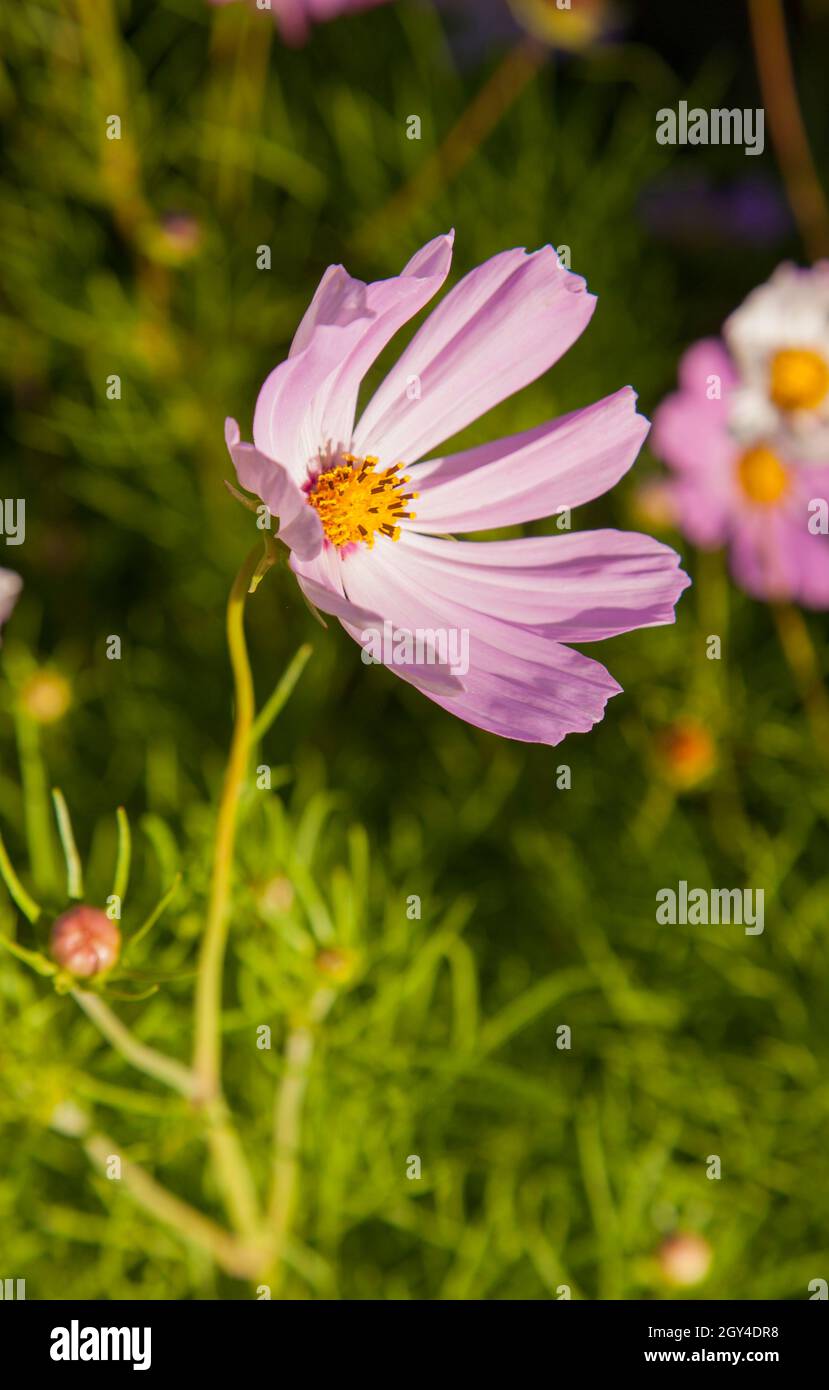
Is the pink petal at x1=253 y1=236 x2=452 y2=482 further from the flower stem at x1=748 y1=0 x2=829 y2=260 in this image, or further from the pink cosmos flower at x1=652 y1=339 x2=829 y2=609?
the flower stem at x1=748 y1=0 x2=829 y2=260

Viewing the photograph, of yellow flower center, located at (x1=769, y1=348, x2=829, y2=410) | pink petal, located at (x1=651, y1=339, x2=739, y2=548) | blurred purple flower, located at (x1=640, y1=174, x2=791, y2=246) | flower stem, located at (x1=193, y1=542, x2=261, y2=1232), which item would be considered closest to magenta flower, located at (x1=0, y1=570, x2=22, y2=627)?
flower stem, located at (x1=193, y1=542, x2=261, y2=1232)

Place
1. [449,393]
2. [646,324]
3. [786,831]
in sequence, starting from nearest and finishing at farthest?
1. [449,393]
2. [786,831]
3. [646,324]

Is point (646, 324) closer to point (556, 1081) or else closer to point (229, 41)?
point (229, 41)

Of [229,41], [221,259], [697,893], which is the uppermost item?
[229,41]

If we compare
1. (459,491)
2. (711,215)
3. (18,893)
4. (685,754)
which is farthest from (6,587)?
(711,215)

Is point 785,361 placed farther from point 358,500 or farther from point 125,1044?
point 125,1044

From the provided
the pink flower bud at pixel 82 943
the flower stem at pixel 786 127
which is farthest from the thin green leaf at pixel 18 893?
the flower stem at pixel 786 127

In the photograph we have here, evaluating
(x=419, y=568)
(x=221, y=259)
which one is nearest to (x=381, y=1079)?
(x=419, y=568)
